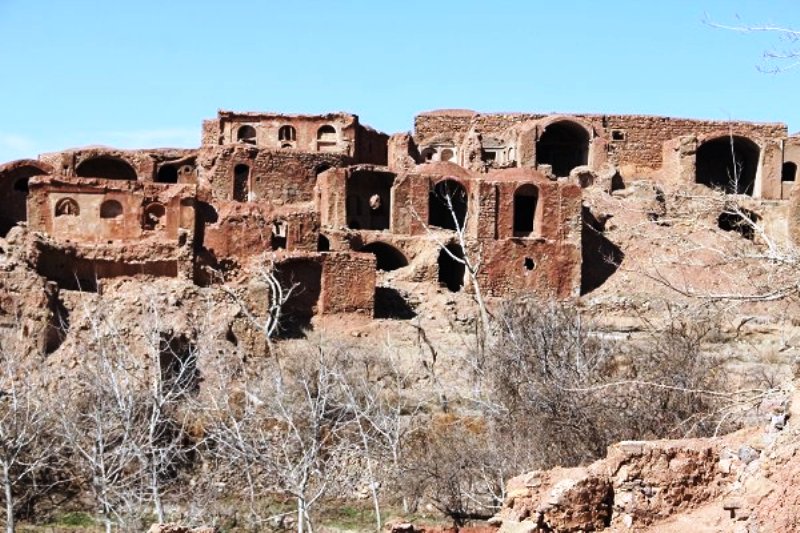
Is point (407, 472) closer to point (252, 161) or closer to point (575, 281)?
point (575, 281)

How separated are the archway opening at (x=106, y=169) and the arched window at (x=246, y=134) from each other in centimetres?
397

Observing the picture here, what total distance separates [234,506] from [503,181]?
17370 millimetres

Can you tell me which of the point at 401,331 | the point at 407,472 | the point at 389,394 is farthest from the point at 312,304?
the point at 407,472

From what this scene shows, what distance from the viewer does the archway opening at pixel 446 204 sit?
3778 cm

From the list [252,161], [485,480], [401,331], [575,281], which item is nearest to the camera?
[485,480]

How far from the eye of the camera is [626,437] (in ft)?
54.1

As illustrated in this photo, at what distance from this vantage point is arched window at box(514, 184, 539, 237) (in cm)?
3653

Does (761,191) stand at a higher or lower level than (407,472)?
higher

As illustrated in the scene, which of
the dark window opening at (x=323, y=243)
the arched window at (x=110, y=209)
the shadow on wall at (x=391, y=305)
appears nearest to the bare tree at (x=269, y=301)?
the shadow on wall at (x=391, y=305)

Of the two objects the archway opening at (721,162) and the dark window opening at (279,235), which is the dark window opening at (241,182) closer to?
the dark window opening at (279,235)

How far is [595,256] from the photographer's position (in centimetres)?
3738

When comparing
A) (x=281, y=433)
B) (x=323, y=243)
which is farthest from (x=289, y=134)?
(x=281, y=433)

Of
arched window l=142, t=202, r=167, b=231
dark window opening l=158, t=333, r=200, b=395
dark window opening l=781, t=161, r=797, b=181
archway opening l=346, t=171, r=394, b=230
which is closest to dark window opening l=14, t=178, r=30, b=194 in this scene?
arched window l=142, t=202, r=167, b=231

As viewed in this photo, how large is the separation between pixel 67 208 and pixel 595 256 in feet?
49.7
